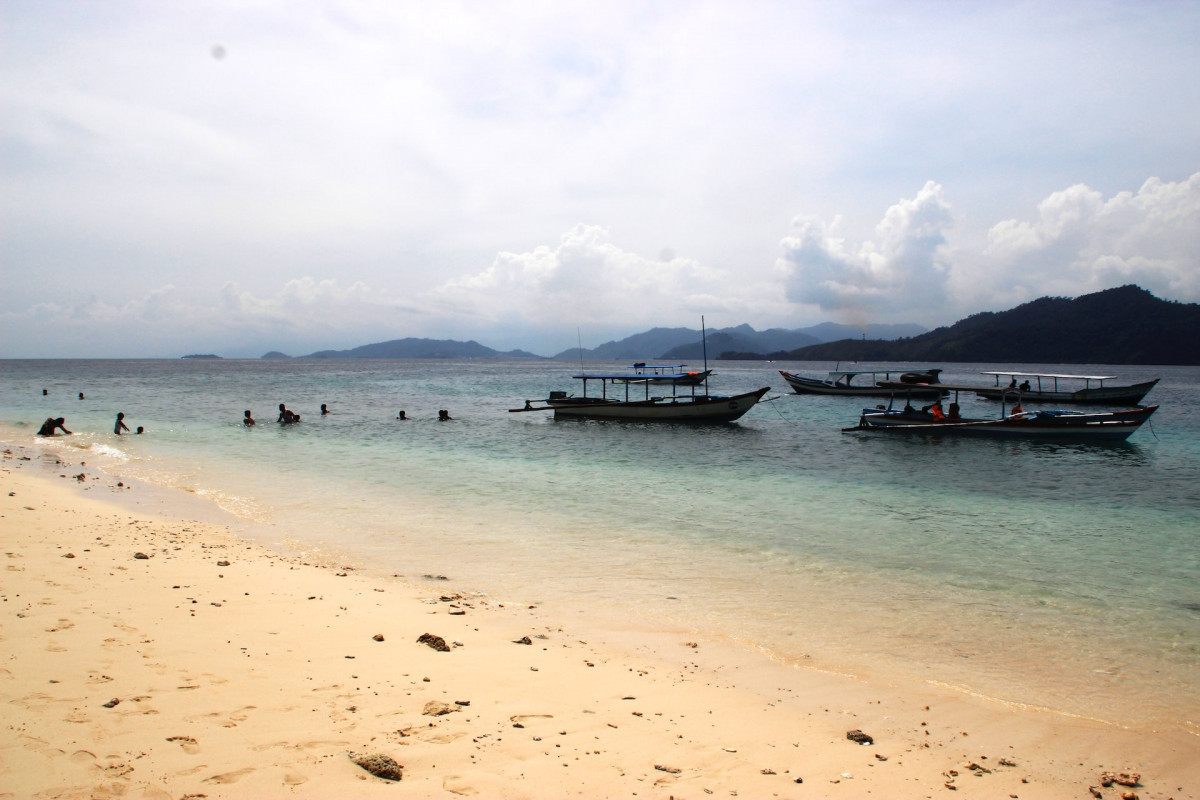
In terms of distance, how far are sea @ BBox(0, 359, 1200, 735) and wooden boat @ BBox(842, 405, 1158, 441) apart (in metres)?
0.64

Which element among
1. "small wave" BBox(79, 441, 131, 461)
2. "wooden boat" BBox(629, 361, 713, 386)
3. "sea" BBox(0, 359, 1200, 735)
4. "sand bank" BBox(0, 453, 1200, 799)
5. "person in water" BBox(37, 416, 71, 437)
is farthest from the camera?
"wooden boat" BBox(629, 361, 713, 386)

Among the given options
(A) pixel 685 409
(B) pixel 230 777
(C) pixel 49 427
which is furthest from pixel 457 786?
(A) pixel 685 409

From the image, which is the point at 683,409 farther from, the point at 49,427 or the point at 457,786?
the point at 457,786

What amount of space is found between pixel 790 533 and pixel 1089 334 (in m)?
189

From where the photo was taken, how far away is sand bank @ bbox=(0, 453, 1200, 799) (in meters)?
4.04

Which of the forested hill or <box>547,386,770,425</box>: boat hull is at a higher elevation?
the forested hill

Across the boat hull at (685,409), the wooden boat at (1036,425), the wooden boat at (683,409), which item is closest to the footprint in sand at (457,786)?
the wooden boat at (683,409)

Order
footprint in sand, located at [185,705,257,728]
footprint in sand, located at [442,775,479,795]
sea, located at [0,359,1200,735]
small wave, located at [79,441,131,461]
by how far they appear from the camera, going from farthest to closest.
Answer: small wave, located at [79,441,131,461]
sea, located at [0,359,1200,735]
footprint in sand, located at [185,705,257,728]
footprint in sand, located at [442,775,479,795]

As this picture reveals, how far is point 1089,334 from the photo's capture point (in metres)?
160

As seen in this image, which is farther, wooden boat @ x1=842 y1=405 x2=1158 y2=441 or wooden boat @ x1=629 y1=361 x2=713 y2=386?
wooden boat @ x1=629 y1=361 x2=713 y2=386

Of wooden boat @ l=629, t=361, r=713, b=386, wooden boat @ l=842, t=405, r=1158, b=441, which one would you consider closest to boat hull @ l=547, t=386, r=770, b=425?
wooden boat @ l=629, t=361, r=713, b=386

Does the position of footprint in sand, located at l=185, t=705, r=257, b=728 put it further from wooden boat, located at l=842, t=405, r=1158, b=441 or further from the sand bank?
wooden boat, located at l=842, t=405, r=1158, b=441

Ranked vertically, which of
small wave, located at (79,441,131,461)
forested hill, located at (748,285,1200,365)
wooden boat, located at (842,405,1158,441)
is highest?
forested hill, located at (748,285,1200,365)

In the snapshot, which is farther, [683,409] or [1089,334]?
[1089,334]
